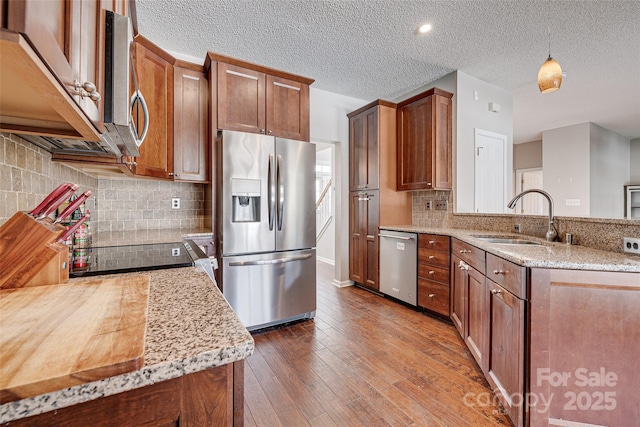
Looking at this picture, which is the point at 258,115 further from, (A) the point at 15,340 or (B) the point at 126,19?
(A) the point at 15,340

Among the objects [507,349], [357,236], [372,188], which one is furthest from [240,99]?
[507,349]

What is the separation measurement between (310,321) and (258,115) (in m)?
2.12

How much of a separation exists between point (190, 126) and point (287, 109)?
37.9 inches

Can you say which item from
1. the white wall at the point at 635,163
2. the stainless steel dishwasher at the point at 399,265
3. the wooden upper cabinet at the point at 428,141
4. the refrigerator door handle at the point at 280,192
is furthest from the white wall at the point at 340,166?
→ the white wall at the point at 635,163

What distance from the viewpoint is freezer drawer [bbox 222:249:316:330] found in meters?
2.51

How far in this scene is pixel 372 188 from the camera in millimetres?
3762

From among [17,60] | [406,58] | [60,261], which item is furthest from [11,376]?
[406,58]

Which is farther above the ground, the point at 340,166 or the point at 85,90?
the point at 340,166

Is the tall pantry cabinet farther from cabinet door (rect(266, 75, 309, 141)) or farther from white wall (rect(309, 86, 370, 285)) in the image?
cabinet door (rect(266, 75, 309, 141))

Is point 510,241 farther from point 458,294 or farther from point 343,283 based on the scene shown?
point 343,283

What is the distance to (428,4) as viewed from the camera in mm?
2346

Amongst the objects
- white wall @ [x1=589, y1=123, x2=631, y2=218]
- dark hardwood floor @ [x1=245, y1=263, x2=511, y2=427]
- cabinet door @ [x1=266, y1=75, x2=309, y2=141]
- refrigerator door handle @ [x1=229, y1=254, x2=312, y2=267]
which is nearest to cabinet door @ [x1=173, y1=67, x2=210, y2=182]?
cabinet door @ [x1=266, y1=75, x2=309, y2=141]

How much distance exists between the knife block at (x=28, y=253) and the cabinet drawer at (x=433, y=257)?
9.14 feet

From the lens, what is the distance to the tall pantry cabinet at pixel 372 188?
12.1 feet
